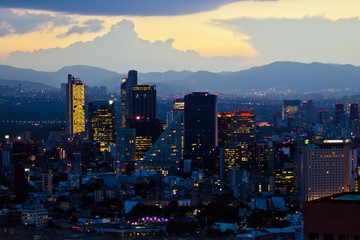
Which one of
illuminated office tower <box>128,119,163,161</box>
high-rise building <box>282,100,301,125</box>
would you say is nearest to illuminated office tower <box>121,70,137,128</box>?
illuminated office tower <box>128,119,163,161</box>

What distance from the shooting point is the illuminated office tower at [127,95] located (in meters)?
51.3

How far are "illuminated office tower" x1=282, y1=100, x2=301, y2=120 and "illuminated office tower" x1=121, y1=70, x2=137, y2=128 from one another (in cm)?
1219

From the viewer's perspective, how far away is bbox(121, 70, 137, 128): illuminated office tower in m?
51.3

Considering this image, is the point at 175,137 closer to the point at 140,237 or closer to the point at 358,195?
the point at 140,237

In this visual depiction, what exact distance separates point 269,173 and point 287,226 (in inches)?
558

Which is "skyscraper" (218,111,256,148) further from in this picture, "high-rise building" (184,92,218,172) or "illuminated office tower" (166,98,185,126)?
"illuminated office tower" (166,98,185,126)

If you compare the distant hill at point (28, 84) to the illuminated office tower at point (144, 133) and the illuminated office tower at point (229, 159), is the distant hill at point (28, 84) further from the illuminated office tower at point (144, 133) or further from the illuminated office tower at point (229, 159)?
the illuminated office tower at point (229, 159)

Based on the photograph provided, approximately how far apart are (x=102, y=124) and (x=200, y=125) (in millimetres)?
8005

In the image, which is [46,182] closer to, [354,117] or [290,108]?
[354,117]

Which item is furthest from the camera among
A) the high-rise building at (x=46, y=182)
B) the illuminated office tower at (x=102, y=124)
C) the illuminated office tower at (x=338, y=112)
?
the illuminated office tower at (x=338, y=112)

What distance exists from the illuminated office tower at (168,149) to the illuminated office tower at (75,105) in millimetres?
8773

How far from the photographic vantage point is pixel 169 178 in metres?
35.0

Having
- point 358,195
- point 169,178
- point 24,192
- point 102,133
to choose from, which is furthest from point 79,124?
point 358,195

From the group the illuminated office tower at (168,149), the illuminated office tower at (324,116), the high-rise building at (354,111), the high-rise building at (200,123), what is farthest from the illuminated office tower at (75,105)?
the high-rise building at (354,111)
